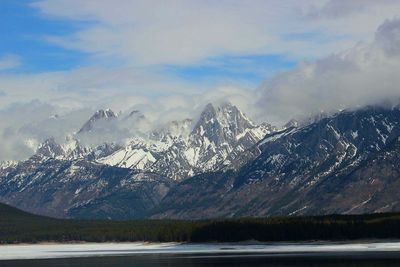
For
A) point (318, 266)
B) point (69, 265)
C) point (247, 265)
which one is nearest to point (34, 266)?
point (69, 265)

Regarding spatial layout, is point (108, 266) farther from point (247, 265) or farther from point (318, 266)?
point (318, 266)

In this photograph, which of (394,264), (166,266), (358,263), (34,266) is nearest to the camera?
(394,264)

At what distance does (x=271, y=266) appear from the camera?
150250mm

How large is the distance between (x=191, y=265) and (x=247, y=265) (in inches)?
440

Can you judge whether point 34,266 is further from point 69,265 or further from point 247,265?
point 247,265

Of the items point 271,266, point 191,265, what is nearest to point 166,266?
point 191,265

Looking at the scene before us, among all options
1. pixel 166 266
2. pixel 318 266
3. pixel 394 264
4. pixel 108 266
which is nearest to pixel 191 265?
pixel 166 266

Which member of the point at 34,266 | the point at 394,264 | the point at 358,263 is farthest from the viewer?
the point at 34,266

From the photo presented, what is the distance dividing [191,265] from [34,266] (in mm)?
34195

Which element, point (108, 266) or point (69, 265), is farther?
point (69, 265)

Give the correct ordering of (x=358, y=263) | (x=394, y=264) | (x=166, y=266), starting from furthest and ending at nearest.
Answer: (x=166, y=266) < (x=358, y=263) < (x=394, y=264)

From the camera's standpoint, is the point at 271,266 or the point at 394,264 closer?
the point at 394,264

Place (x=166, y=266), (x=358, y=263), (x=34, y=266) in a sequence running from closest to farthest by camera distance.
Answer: (x=358, y=263) → (x=166, y=266) → (x=34, y=266)

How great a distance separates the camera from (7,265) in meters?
181
